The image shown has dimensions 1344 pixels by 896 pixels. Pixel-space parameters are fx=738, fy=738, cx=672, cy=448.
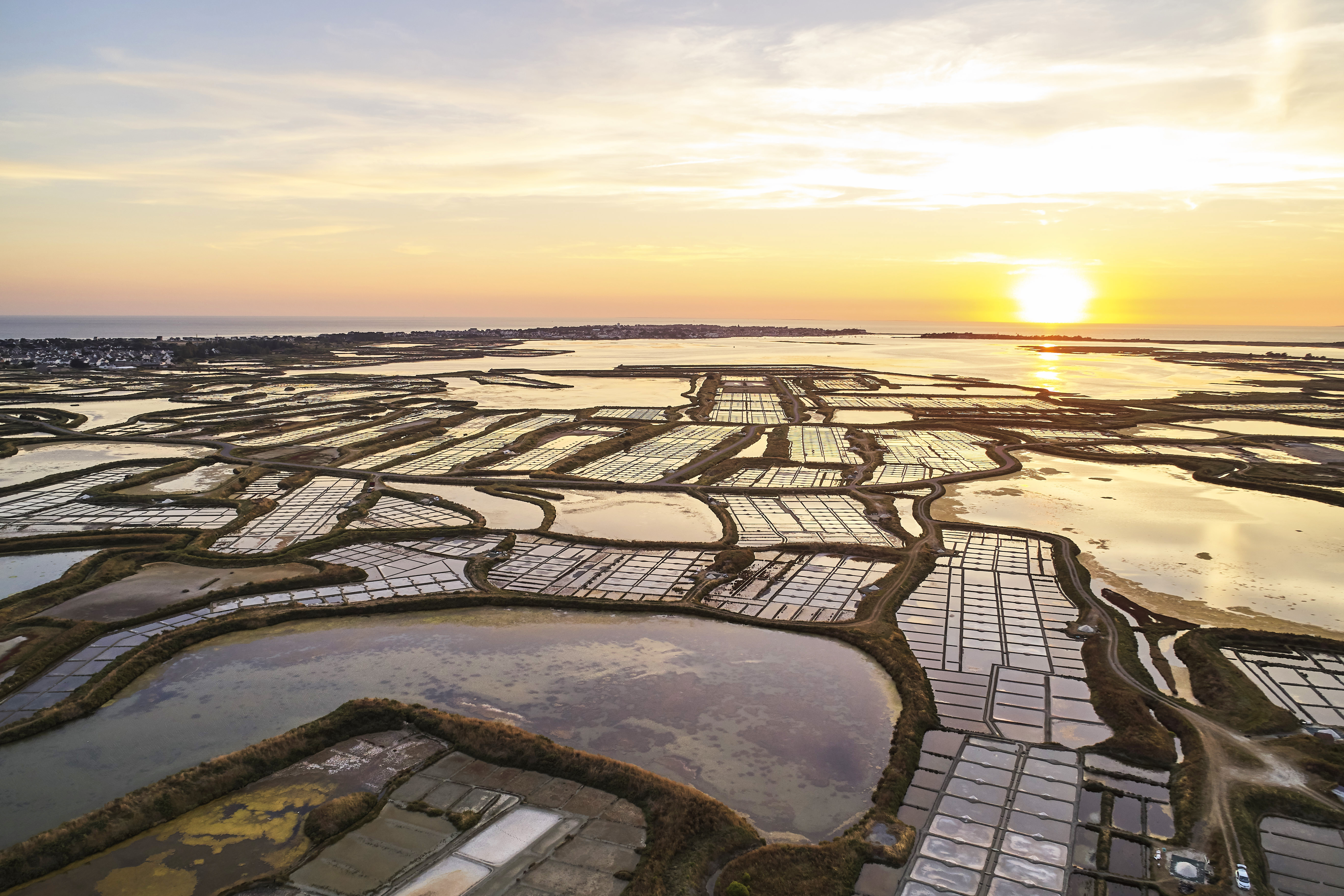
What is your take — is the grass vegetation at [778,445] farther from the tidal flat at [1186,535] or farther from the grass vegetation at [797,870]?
the grass vegetation at [797,870]

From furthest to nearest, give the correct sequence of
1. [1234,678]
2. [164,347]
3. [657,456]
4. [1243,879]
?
[164,347] → [657,456] → [1234,678] → [1243,879]

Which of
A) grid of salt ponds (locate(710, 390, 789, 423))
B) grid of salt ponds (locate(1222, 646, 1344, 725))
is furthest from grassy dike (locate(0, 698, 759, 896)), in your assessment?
grid of salt ponds (locate(710, 390, 789, 423))

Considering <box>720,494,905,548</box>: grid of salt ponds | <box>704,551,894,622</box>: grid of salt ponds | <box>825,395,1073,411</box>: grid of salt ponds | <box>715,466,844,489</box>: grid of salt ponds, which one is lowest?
<box>704,551,894,622</box>: grid of salt ponds

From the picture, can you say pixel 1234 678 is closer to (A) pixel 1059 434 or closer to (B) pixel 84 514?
(A) pixel 1059 434

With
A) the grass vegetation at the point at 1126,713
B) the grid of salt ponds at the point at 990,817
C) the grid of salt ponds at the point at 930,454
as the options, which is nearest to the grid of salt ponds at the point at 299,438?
the grid of salt ponds at the point at 930,454

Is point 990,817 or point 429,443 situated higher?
point 429,443

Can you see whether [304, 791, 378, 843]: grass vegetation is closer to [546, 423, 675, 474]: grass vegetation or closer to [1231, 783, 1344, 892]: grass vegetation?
[1231, 783, 1344, 892]: grass vegetation

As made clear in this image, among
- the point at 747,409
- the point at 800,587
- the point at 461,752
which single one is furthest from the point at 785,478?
the point at 747,409
